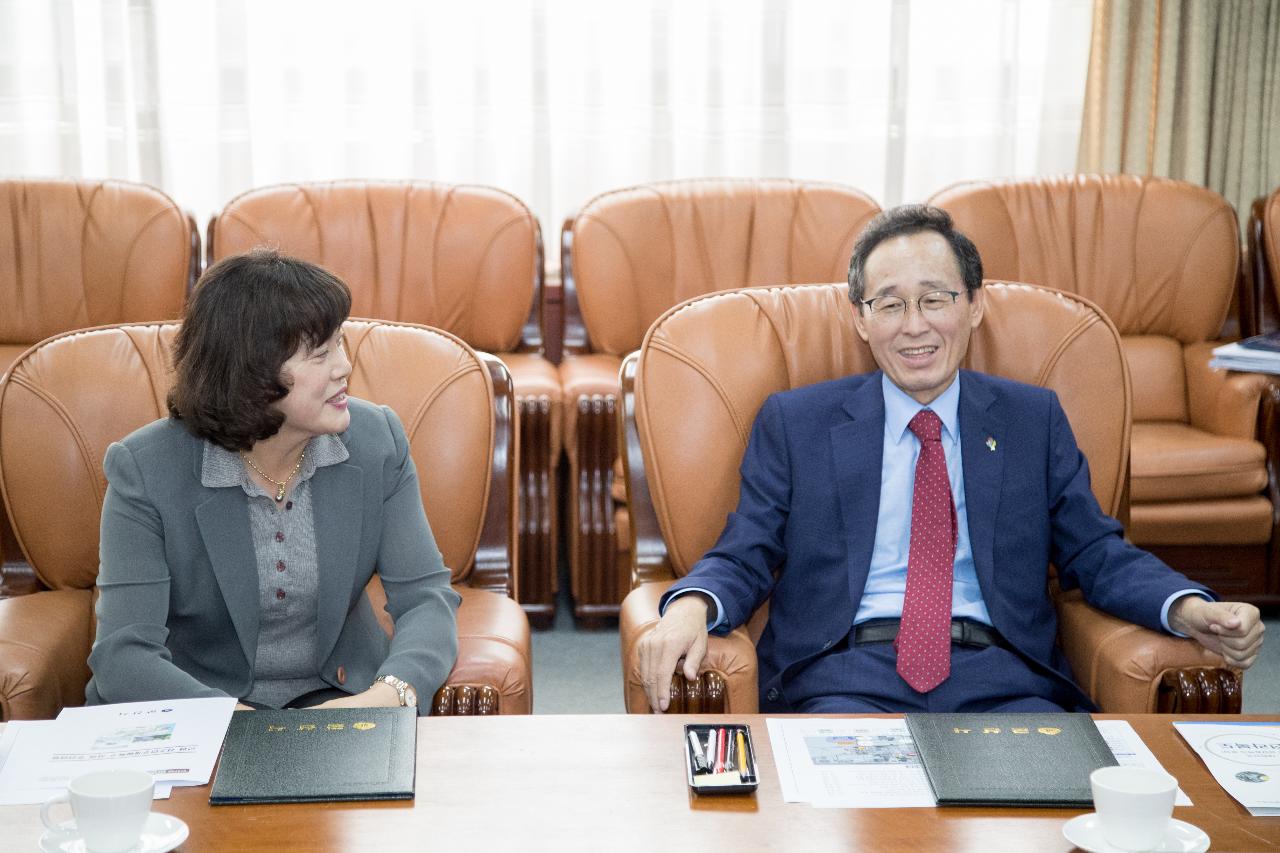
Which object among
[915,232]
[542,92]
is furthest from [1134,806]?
[542,92]

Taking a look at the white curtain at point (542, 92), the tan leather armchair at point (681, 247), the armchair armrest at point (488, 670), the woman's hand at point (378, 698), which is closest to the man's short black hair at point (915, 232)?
the armchair armrest at point (488, 670)

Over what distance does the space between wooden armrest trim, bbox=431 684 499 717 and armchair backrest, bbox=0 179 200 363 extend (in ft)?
7.66

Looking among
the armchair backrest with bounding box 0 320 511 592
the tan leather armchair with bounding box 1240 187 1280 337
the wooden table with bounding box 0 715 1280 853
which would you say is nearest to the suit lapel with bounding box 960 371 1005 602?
the wooden table with bounding box 0 715 1280 853

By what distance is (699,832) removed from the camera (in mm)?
1370

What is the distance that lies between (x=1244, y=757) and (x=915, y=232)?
3.41ft

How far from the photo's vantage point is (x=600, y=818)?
55.0 inches

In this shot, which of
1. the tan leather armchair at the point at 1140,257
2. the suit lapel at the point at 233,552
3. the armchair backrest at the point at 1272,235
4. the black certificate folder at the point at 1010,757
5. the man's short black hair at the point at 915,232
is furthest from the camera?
the armchair backrest at the point at 1272,235

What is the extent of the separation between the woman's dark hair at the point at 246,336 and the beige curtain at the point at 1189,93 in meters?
3.31

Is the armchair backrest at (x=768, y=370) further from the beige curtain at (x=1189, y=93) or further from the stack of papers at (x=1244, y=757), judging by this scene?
the beige curtain at (x=1189, y=93)

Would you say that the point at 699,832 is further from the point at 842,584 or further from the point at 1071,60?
the point at 1071,60

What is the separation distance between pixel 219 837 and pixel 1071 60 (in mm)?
4013

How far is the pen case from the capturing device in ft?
4.74

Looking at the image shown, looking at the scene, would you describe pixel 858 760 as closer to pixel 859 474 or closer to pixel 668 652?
pixel 668 652

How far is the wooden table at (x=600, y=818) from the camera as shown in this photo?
135 centimetres
